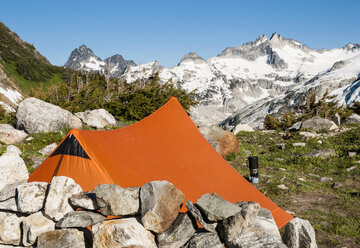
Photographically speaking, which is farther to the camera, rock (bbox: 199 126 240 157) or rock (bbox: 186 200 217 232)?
rock (bbox: 199 126 240 157)

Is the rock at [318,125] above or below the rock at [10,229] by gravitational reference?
above

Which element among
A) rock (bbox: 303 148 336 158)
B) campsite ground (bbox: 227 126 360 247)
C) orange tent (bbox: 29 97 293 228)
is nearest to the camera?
orange tent (bbox: 29 97 293 228)

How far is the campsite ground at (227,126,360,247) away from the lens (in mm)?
6812

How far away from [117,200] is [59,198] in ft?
3.48

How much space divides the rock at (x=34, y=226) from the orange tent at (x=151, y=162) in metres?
1.18

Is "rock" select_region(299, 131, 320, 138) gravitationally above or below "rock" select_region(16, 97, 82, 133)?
below

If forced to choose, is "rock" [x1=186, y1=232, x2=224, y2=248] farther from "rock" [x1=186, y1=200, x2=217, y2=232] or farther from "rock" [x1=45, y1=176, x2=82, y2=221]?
"rock" [x1=45, y1=176, x2=82, y2=221]

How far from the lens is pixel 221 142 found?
14914 mm

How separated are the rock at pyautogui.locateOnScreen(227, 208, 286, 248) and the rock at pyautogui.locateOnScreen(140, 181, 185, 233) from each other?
108 cm

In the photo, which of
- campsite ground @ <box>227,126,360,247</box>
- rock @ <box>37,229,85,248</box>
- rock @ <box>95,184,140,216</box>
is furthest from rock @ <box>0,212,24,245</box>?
campsite ground @ <box>227,126,360,247</box>

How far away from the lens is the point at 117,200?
442 centimetres

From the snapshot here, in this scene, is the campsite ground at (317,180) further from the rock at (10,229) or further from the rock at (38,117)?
the rock at (38,117)

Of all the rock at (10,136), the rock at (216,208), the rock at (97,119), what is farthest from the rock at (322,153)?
the rock at (10,136)

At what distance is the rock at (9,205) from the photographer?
4738mm
